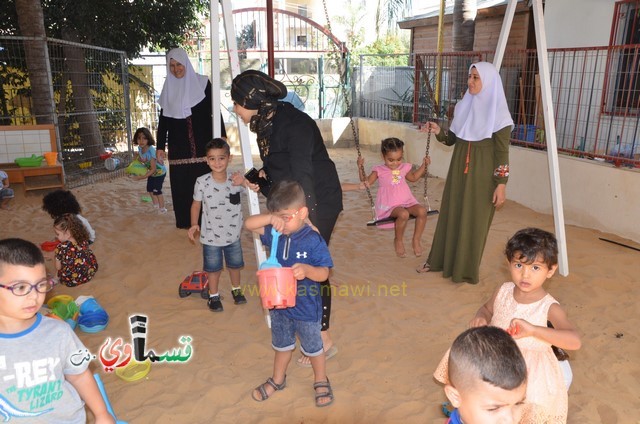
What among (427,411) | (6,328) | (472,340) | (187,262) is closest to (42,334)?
(6,328)

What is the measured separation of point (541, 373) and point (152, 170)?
18.9ft

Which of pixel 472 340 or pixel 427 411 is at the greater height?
pixel 472 340

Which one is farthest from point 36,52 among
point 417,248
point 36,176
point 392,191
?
point 417,248

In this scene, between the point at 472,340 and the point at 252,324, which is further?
the point at 252,324

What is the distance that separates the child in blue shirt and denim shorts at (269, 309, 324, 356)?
434 cm

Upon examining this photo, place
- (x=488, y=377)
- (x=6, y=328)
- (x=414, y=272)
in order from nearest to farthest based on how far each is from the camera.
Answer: (x=488, y=377)
(x=6, y=328)
(x=414, y=272)

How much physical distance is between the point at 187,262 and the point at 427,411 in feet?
10.4

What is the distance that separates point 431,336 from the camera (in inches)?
157

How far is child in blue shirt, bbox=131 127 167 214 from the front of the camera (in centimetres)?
704

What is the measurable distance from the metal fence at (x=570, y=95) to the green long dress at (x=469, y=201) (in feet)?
4.60

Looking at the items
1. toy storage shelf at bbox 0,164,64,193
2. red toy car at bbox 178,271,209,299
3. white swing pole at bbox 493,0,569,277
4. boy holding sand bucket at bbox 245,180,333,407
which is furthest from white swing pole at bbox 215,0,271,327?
toy storage shelf at bbox 0,164,64,193

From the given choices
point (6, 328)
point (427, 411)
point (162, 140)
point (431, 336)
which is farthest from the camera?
point (162, 140)

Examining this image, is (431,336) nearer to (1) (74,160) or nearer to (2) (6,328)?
(2) (6,328)

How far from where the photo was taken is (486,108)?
430cm
